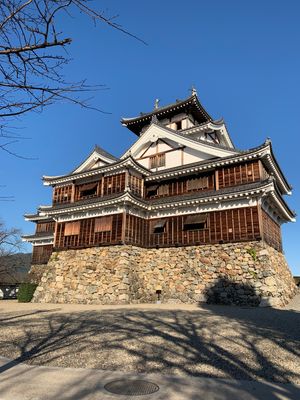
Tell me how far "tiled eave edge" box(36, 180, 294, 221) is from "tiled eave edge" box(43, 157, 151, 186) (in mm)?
2789

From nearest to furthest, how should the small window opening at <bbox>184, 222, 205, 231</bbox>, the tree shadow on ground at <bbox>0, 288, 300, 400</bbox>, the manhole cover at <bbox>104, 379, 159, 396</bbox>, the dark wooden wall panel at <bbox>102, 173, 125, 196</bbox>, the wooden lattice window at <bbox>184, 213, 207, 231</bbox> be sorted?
the manhole cover at <bbox>104, 379, 159, 396</bbox> → the tree shadow on ground at <bbox>0, 288, 300, 400</bbox> → the wooden lattice window at <bbox>184, 213, 207, 231</bbox> → the small window opening at <bbox>184, 222, 205, 231</bbox> → the dark wooden wall panel at <bbox>102, 173, 125, 196</bbox>

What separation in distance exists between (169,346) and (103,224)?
1532 centimetres

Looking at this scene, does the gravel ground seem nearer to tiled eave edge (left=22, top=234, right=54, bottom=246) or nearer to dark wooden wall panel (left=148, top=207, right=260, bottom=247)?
dark wooden wall panel (left=148, top=207, right=260, bottom=247)

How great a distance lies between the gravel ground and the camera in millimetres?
5902

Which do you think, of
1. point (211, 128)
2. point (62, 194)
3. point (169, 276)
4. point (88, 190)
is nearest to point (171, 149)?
point (211, 128)

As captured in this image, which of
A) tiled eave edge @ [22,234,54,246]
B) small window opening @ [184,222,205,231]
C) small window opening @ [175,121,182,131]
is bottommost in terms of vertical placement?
small window opening @ [184,222,205,231]

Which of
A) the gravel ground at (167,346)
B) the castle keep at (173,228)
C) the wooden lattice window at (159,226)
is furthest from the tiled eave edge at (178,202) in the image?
the gravel ground at (167,346)

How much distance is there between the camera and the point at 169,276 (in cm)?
2089

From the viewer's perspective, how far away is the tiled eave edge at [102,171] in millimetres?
22328

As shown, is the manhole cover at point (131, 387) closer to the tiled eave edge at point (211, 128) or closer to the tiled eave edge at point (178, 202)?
the tiled eave edge at point (178, 202)

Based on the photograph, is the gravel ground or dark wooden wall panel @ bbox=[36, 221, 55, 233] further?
dark wooden wall panel @ bbox=[36, 221, 55, 233]

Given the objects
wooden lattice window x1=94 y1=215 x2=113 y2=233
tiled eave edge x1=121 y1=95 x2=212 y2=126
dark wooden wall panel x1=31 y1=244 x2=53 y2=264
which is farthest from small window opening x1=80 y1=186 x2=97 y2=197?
tiled eave edge x1=121 y1=95 x2=212 y2=126

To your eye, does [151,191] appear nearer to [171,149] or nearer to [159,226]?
[159,226]

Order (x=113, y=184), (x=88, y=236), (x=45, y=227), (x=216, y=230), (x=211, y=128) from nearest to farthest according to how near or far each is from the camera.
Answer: (x=216, y=230) < (x=88, y=236) < (x=113, y=184) < (x=211, y=128) < (x=45, y=227)
